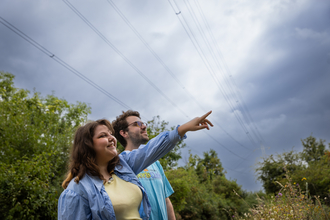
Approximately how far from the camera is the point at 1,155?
767 cm

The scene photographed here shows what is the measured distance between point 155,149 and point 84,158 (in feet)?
1.78

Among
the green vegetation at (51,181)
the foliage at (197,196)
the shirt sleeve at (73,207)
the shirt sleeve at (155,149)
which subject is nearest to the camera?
the shirt sleeve at (73,207)

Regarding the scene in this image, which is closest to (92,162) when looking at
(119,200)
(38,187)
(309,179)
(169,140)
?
(119,200)

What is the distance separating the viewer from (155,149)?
200cm

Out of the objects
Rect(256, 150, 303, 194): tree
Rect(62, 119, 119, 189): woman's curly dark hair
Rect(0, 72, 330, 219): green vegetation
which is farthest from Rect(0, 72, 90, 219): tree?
Rect(256, 150, 303, 194): tree

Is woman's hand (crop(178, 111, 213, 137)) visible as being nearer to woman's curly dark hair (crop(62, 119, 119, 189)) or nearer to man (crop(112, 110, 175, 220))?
woman's curly dark hair (crop(62, 119, 119, 189))

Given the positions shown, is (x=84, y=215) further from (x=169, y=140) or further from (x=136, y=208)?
(x=169, y=140)

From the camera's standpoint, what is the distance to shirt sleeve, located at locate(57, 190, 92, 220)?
64.6 inches

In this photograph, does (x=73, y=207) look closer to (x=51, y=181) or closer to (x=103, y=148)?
(x=103, y=148)

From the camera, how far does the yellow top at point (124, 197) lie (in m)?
1.73

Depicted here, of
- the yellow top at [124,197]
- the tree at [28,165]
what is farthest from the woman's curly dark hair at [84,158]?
the tree at [28,165]

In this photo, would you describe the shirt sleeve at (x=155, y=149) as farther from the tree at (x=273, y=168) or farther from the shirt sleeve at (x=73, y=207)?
the tree at (x=273, y=168)

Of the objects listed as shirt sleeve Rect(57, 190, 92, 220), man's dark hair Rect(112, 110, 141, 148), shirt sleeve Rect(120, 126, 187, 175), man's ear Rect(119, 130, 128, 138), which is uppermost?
man's dark hair Rect(112, 110, 141, 148)

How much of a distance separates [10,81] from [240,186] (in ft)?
69.9
